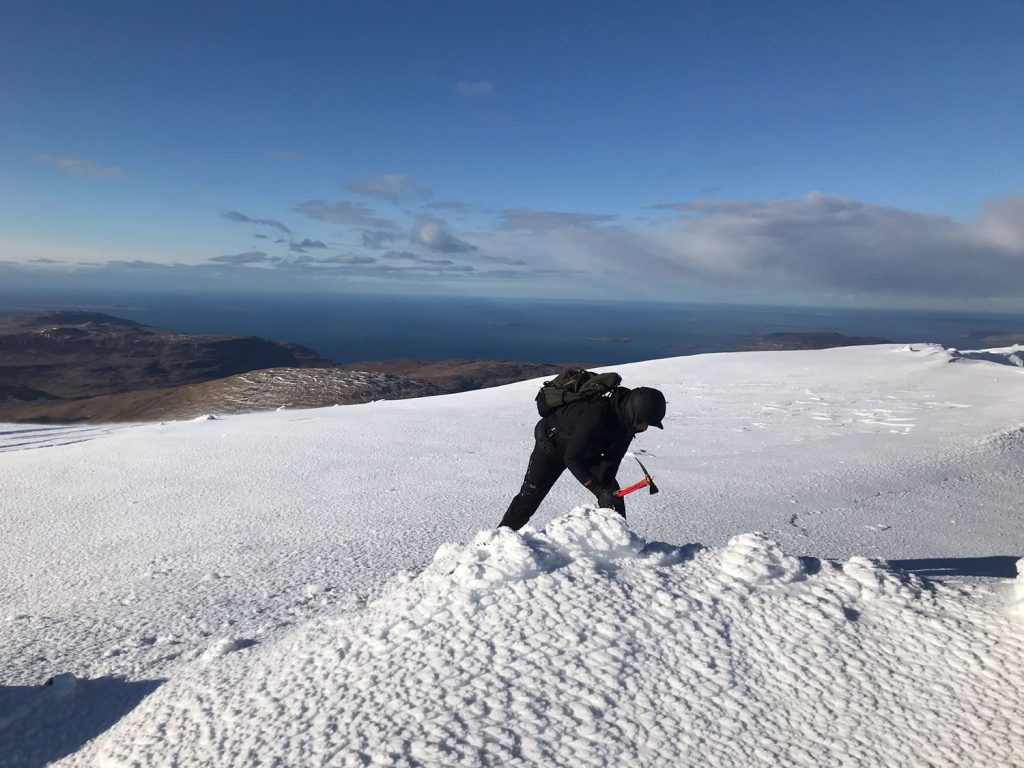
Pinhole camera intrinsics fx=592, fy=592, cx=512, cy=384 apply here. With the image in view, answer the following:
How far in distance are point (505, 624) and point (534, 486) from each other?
1.74 m

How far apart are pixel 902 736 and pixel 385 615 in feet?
7.02

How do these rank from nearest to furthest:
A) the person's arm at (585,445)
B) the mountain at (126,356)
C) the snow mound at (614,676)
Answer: the snow mound at (614,676)
the person's arm at (585,445)
the mountain at (126,356)

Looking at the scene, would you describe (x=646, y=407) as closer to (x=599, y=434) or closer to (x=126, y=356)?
(x=599, y=434)

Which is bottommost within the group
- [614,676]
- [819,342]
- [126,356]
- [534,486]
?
[126,356]

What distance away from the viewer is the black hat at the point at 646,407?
376cm

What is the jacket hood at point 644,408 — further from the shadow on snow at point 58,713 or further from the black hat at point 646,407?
the shadow on snow at point 58,713

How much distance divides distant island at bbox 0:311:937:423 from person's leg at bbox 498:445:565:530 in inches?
923

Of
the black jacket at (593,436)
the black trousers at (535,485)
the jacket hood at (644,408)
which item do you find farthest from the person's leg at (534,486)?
the jacket hood at (644,408)

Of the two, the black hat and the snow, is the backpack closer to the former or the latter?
the black hat

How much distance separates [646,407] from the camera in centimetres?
377

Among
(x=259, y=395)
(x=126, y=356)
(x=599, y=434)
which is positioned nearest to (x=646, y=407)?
(x=599, y=434)

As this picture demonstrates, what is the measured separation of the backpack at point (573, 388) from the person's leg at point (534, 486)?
14.0 inches

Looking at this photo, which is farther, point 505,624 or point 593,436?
point 593,436

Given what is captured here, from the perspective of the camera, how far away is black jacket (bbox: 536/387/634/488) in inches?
156
